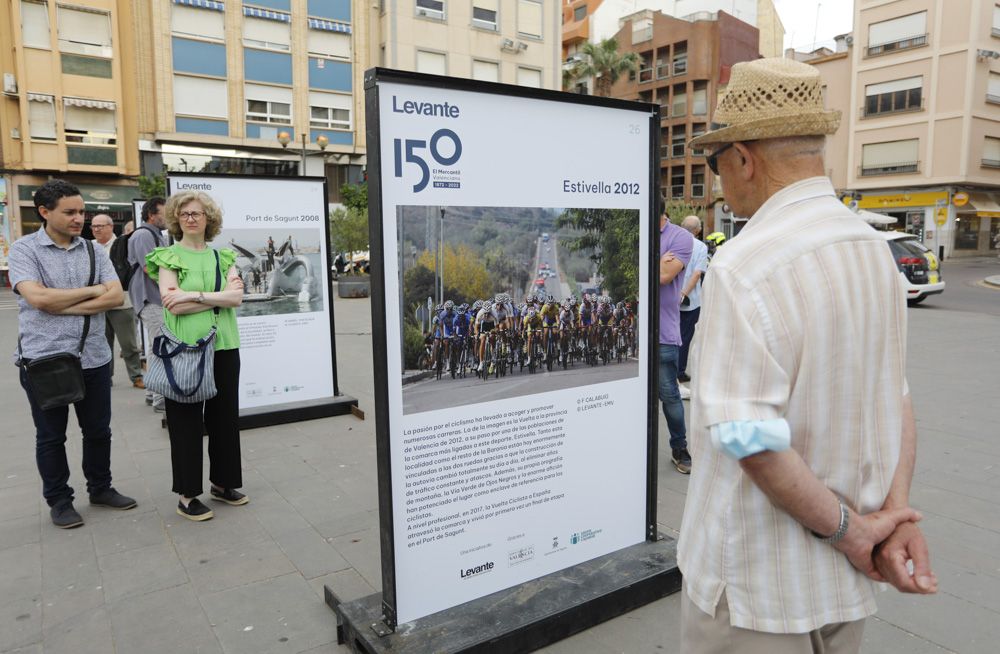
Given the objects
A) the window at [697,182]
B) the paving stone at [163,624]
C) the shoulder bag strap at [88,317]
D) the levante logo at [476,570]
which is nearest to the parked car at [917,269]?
the levante logo at [476,570]

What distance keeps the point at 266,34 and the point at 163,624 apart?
36497mm

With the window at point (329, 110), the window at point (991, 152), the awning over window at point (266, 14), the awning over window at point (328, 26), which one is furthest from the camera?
the window at point (991, 152)

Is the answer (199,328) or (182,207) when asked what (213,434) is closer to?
(199,328)

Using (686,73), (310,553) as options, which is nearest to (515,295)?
(310,553)

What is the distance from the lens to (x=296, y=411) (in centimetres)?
653

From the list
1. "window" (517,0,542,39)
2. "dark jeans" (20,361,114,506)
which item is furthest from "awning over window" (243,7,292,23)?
"dark jeans" (20,361,114,506)

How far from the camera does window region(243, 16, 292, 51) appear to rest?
111 feet

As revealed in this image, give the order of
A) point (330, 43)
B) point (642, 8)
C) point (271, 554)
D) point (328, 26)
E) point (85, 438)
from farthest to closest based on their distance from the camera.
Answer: point (642, 8) < point (330, 43) < point (328, 26) < point (85, 438) < point (271, 554)

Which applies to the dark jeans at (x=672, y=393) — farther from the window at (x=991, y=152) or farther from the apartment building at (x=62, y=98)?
the window at (x=991, y=152)

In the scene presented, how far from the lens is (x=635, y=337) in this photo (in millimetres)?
3258

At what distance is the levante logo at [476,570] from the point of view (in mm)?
2795

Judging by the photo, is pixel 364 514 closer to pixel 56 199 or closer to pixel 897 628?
pixel 56 199

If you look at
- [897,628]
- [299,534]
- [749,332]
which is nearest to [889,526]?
[749,332]

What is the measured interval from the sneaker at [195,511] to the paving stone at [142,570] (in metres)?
0.33
